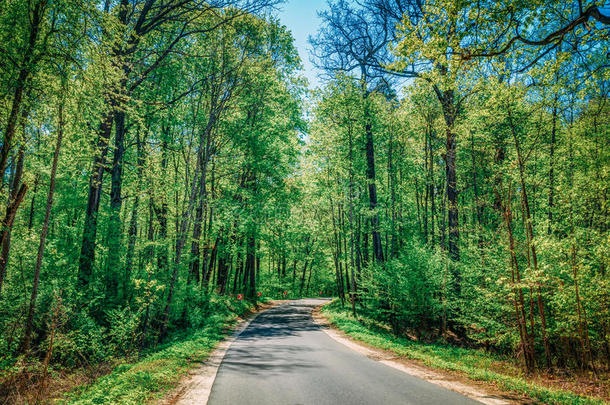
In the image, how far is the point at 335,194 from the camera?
20078mm

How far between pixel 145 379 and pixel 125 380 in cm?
37

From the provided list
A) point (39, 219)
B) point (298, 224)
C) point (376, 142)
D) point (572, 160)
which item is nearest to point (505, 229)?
point (572, 160)

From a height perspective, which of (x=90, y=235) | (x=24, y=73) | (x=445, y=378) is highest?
(x=24, y=73)

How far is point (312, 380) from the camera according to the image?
675 cm

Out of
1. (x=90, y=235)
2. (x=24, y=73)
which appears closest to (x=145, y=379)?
(x=24, y=73)

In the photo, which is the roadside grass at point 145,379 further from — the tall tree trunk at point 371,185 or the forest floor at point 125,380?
the tall tree trunk at point 371,185

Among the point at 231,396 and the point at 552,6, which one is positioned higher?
the point at 552,6

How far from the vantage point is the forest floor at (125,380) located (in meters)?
5.52

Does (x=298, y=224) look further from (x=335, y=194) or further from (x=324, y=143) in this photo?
(x=324, y=143)

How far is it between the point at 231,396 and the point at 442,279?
36.7 ft

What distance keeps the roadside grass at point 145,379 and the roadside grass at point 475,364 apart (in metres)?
6.39

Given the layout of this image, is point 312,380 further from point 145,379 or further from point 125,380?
point 125,380

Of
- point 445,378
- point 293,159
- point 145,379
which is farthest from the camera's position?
point 293,159

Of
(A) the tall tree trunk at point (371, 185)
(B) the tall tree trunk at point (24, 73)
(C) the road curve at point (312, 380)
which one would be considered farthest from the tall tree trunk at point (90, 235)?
(A) the tall tree trunk at point (371, 185)
